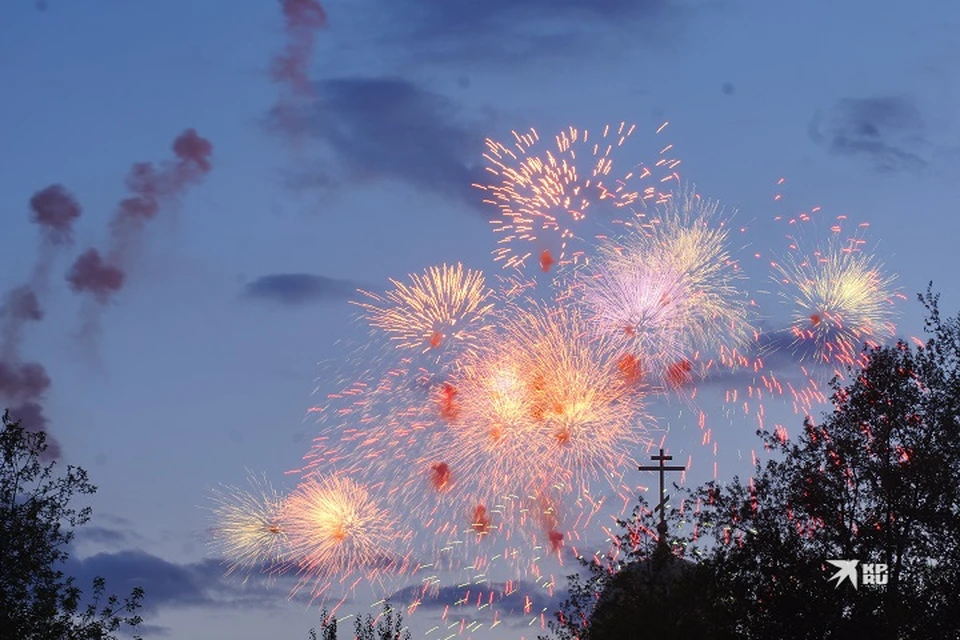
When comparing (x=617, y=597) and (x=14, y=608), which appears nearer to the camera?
(x=14, y=608)

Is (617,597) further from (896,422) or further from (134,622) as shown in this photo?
(134,622)

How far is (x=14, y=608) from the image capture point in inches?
2037

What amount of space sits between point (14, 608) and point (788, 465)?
28749mm

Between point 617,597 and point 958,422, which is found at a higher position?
point 958,422

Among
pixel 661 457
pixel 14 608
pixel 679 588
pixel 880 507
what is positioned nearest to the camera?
pixel 14 608

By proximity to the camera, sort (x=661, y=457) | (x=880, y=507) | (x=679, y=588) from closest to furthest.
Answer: (x=880, y=507) < (x=679, y=588) < (x=661, y=457)

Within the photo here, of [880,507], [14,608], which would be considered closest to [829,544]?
[880,507]

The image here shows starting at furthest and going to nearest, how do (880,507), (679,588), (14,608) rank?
1. (679,588)
2. (880,507)
3. (14,608)

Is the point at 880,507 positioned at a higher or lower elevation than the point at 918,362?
lower

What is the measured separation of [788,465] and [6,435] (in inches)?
1147

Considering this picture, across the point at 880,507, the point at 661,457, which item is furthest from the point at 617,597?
the point at 661,457

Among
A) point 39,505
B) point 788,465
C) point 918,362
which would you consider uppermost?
point 918,362

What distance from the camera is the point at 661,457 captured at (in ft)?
293

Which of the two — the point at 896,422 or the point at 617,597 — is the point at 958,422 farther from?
the point at 617,597
